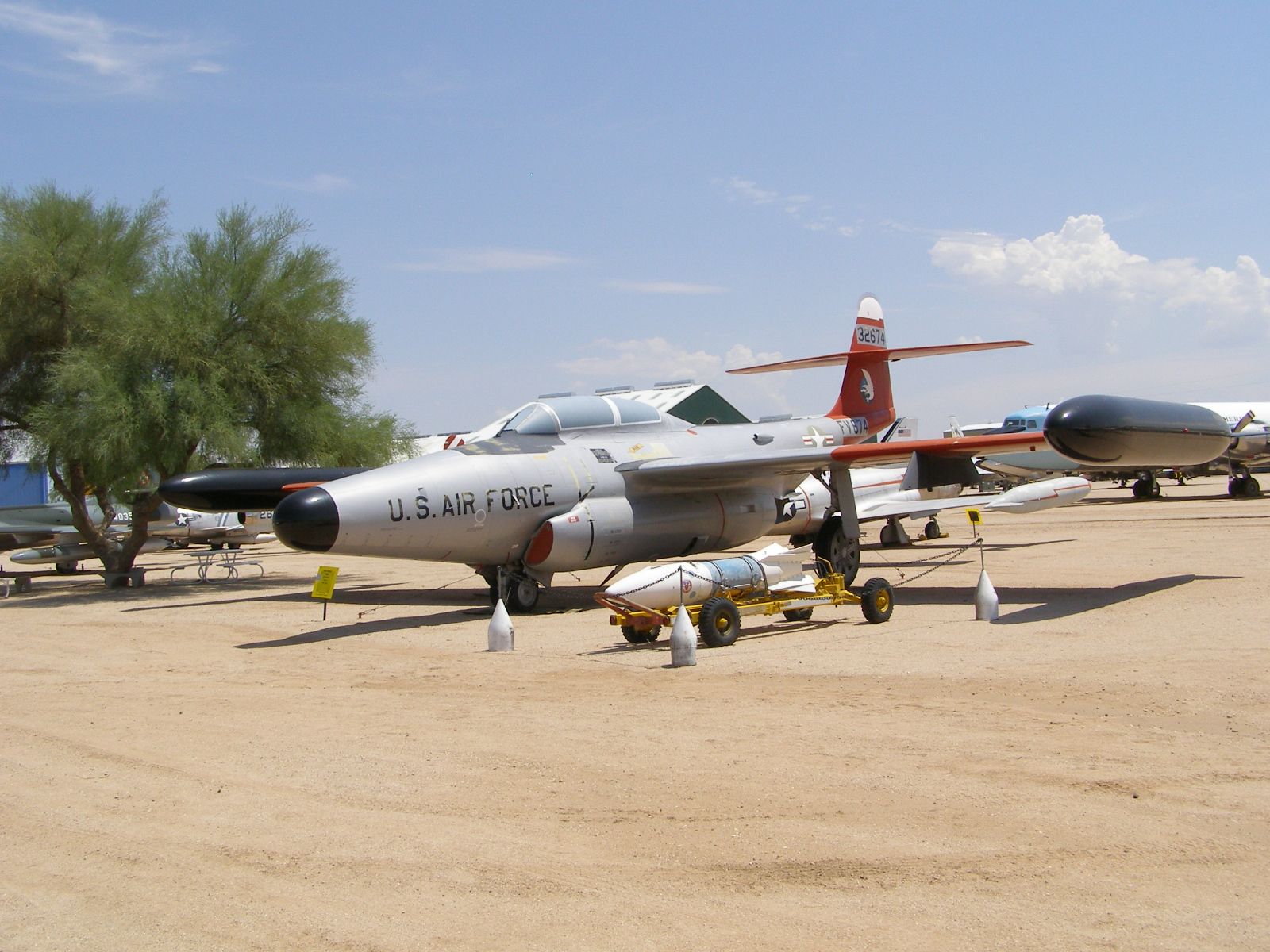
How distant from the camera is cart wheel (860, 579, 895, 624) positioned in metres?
12.8

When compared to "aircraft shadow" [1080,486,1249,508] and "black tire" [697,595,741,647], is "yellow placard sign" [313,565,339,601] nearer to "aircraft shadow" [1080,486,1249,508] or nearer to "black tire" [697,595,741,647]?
"black tire" [697,595,741,647]

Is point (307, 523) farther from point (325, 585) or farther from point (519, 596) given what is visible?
point (519, 596)

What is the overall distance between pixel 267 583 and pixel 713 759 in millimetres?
17739

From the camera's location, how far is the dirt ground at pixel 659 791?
450 centimetres

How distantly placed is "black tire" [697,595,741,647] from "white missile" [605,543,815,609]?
0.33 metres

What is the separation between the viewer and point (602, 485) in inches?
601

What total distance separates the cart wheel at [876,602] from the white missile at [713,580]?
62 centimetres

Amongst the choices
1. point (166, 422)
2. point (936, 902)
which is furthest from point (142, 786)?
point (166, 422)

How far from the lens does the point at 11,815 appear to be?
6129mm

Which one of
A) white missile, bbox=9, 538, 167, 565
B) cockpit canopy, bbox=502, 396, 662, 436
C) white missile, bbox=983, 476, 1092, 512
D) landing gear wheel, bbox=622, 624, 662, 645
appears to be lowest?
landing gear wheel, bbox=622, 624, 662, 645

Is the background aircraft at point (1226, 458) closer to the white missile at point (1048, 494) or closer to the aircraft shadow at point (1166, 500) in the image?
the aircraft shadow at point (1166, 500)

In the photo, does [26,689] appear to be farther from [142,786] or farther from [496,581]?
[496,581]

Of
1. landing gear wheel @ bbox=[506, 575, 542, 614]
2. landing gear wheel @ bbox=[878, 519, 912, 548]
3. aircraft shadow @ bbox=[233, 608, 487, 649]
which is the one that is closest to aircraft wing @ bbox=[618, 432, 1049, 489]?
landing gear wheel @ bbox=[506, 575, 542, 614]

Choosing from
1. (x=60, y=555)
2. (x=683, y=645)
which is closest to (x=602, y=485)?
(x=683, y=645)
